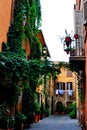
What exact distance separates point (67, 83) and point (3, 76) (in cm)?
3325

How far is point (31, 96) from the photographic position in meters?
17.5

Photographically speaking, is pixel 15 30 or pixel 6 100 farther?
pixel 15 30

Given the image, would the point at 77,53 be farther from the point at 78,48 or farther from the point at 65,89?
the point at 65,89

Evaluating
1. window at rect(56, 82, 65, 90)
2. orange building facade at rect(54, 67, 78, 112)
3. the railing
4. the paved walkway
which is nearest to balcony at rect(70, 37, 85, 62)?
the railing

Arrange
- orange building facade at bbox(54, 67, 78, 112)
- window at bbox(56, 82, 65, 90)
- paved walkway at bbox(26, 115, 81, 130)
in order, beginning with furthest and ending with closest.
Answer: window at bbox(56, 82, 65, 90)
orange building facade at bbox(54, 67, 78, 112)
paved walkway at bbox(26, 115, 81, 130)

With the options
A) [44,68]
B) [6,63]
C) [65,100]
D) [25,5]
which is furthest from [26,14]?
[65,100]

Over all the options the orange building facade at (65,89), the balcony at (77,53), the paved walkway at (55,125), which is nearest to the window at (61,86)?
the orange building facade at (65,89)

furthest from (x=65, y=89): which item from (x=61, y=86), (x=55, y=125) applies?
(x=55, y=125)

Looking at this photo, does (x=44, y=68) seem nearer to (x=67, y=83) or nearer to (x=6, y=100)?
(x=6, y=100)

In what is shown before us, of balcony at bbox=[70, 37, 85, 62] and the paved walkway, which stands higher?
balcony at bbox=[70, 37, 85, 62]

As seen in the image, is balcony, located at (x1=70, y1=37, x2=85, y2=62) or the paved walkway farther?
the paved walkway

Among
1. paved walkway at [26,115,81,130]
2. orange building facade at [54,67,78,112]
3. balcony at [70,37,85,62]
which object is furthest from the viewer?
orange building facade at [54,67,78,112]

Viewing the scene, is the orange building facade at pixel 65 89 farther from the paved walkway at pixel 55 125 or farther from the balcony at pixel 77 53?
the balcony at pixel 77 53

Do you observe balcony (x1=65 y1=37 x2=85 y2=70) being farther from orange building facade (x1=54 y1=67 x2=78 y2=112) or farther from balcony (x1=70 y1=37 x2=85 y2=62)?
orange building facade (x1=54 y1=67 x2=78 y2=112)
